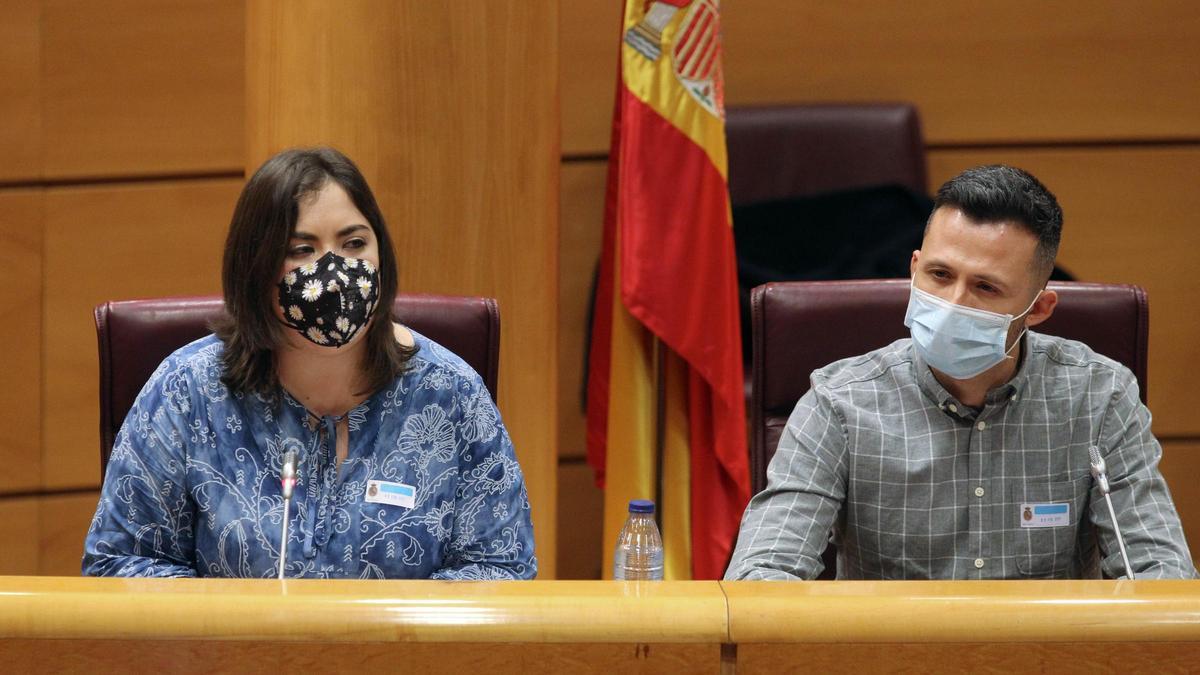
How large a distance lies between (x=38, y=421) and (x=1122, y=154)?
9.70 feet

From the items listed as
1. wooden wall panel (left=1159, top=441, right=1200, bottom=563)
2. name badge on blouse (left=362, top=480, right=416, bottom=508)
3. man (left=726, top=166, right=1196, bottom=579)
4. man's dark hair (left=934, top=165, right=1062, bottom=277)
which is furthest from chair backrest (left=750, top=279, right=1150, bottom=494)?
wooden wall panel (left=1159, top=441, right=1200, bottom=563)

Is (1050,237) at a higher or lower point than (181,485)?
higher

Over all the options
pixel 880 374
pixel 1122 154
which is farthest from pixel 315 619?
pixel 1122 154

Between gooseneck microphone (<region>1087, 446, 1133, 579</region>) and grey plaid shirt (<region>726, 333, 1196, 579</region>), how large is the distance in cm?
3

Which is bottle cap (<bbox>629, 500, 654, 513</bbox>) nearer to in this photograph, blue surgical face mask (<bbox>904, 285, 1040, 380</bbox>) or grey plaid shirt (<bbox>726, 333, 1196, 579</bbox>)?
grey plaid shirt (<bbox>726, 333, 1196, 579</bbox>)

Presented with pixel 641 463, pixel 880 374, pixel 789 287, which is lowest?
pixel 641 463

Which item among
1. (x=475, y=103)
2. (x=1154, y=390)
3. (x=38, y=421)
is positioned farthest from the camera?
(x=1154, y=390)

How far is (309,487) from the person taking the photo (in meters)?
1.83

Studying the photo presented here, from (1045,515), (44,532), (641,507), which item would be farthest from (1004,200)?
(44,532)

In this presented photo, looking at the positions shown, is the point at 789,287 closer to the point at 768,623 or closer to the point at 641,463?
the point at 768,623

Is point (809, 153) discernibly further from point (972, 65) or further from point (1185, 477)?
point (1185, 477)

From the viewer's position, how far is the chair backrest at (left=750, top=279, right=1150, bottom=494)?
207 cm

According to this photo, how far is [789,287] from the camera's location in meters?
2.08

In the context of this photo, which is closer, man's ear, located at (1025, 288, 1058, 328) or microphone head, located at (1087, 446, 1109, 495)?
microphone head, located at (1087, 446, 1109, 495)
